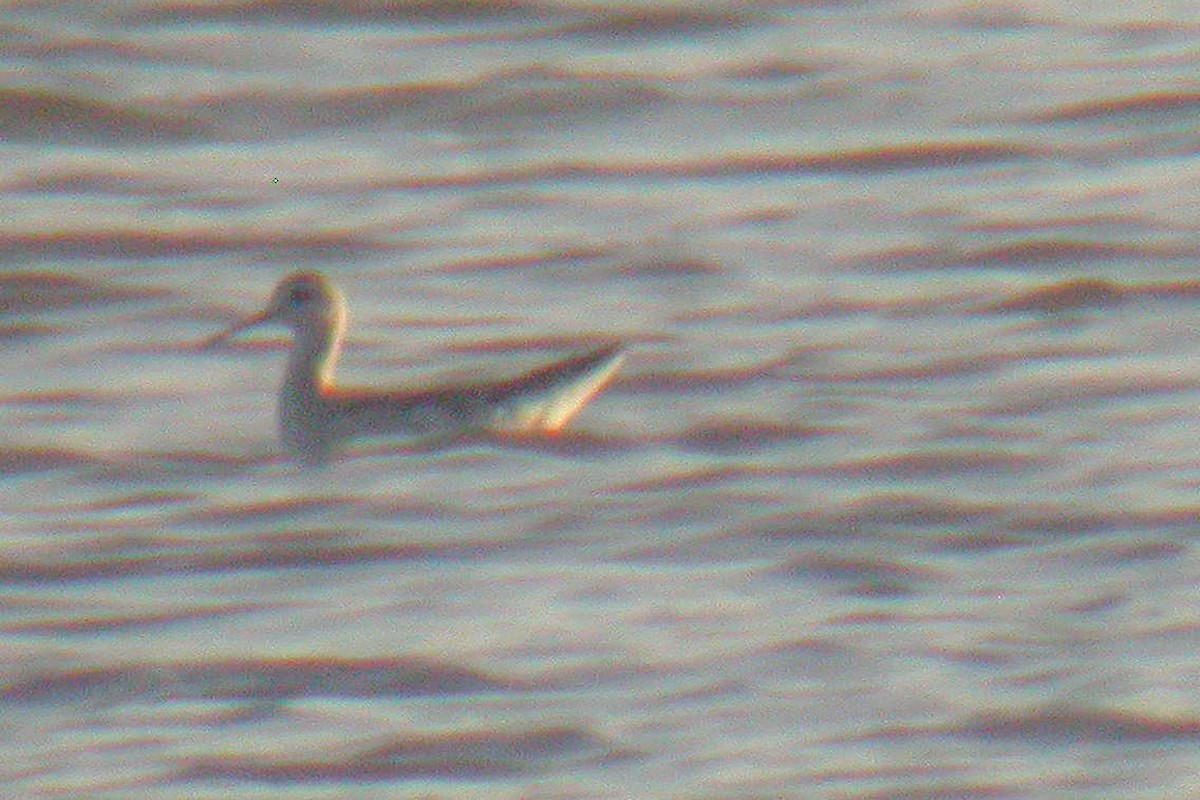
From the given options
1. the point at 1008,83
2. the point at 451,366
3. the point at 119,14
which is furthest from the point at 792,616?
the point at 119,14

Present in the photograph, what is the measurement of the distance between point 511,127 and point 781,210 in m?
1.80

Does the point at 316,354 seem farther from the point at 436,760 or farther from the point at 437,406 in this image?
the point at 436,760

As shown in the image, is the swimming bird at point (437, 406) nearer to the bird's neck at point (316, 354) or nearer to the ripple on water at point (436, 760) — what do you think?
the bird's neck at point (316, 354)

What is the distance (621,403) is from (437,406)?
0.78 metres

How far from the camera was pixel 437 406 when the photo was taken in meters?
11.7

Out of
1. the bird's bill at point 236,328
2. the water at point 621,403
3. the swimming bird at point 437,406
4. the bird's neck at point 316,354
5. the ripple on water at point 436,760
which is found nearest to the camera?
the ripple on water at point 436,760

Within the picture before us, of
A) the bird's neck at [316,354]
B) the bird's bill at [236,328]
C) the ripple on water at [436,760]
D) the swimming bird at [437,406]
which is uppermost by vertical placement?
the bird's bill at [236,328]

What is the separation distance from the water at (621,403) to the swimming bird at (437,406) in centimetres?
11

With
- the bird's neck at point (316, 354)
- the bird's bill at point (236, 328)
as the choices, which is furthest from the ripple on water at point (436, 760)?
the bird's bill at point (236, 328)

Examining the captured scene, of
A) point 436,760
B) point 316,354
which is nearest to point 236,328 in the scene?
point 316,354

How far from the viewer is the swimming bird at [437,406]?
38.5 ft

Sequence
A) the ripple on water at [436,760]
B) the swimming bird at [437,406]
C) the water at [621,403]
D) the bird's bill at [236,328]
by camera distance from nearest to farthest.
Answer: the ripple on water at [436,760], the water at [621,403], the swimming bird at [437,406], the bird's bill at [236,328]

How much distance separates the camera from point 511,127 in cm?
1578

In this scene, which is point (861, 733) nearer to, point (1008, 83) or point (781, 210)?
point (781, 210)
